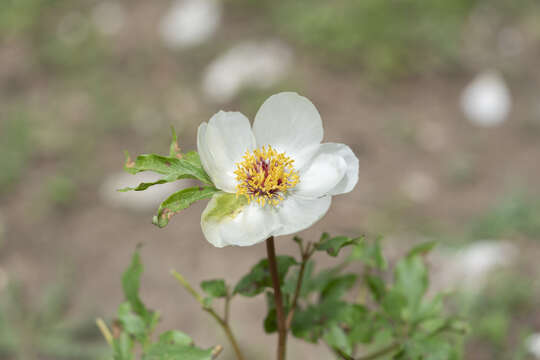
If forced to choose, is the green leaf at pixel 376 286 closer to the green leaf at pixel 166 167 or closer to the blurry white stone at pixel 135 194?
the green leaf at pixel 166 167

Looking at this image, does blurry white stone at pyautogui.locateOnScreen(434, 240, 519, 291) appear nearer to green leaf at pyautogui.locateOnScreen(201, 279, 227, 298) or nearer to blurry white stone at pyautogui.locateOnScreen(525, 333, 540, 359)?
blurry white stone at pyautogui.locateOnScreen(525, 333, 540, 359)

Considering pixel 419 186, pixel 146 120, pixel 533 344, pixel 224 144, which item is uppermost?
pixel 146 120

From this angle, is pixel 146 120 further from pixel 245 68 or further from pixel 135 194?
pixel 245 68

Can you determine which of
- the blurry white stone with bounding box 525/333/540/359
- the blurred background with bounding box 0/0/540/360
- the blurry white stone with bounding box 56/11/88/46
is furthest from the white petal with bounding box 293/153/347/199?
the blurry white stone with bounding box 56/11/88/46

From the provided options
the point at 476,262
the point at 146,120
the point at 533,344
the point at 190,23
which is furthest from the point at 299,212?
the point at 190,23

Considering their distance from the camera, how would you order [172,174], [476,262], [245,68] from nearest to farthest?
1. [172,174]
2. [476,262]
3. [245,68]

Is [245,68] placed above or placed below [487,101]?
above

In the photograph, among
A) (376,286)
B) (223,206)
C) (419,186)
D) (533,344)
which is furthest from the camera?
(419,186)
